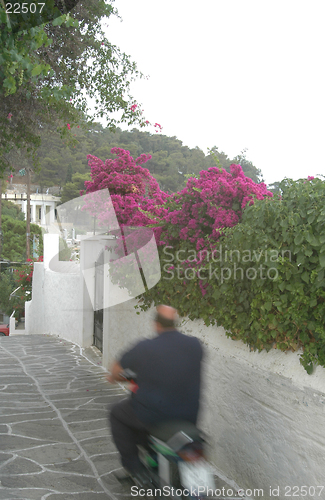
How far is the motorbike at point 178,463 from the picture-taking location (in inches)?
97.1

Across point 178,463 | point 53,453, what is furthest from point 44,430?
point 178,463

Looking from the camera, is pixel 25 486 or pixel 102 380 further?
pixel 102 380

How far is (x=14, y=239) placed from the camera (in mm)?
49156

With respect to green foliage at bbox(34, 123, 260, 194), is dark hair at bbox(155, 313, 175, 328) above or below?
below

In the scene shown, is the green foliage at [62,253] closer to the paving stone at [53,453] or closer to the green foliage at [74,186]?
the paving stone at [53,453]

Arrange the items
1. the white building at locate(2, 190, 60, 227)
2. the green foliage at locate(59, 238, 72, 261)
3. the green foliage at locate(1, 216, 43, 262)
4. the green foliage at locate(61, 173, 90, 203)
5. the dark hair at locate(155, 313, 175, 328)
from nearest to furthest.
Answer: the dark hair at locate(155, 313, 175, 328) < the green foliage at locate(59, 238, 72, 261) < the green foliage at locate(1, 216, 43, 262) < the green foliage at locate(61, 173, 90, 203) < the white building at locate(2, 190, 60, 227)

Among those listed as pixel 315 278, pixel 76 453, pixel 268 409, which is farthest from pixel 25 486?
pixel 315 278

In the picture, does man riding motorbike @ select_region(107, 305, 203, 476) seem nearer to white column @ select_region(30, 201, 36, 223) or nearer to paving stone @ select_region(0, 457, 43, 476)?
paving stone @ select_region(0, 457, 43, 476)

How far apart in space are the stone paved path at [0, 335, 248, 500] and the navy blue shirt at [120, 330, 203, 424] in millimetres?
1271

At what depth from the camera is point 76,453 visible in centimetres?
441

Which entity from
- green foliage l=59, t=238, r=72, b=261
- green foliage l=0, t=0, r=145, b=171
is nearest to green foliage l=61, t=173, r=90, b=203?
green foliage l=59, t=238, r=72, b=261

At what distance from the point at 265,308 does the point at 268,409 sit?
0.75 m

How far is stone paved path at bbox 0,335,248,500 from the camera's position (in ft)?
12.1

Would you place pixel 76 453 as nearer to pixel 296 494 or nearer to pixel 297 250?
pixel 296 494
